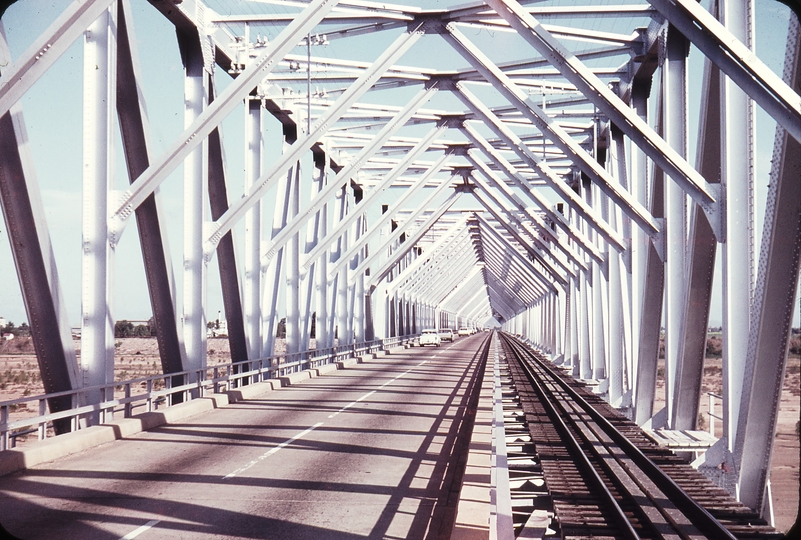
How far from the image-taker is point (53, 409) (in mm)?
15656

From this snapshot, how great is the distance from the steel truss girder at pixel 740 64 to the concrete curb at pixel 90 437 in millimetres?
10874

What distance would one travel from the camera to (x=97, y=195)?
16547mm

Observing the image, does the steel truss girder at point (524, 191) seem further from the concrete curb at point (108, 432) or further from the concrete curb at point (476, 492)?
the concrete curb at point (476, 492)

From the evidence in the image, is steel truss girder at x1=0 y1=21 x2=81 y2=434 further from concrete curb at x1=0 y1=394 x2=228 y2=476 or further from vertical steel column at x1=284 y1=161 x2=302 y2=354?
vertical steel column at x1=284 y1=161 x2=302 y2=354

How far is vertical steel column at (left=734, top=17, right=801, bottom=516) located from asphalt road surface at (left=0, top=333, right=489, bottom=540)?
4046 millimetres

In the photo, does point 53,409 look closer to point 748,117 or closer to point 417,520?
point 417,520

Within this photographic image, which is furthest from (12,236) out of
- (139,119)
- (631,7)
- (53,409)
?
(631,7)

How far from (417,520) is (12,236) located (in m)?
8.83

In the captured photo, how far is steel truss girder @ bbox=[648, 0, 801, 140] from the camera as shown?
901cm

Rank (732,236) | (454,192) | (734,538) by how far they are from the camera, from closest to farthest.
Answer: (734,538) → (732,236) → (454,192)

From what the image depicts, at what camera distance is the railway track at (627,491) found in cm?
880

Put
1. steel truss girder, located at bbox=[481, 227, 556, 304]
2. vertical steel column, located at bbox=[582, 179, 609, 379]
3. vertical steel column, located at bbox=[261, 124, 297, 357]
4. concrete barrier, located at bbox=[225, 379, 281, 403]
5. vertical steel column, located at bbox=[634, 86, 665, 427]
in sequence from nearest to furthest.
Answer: vertical steel column, located at bbox=[634, 86, 665, 427] < concrete barrier, located at bbox=[225, 379, 281, 403] < vertical steel column, located at bbox=[261, 124, 297, 357] < vertical steel column, located at bbox=[582, 179, 609, 379] < steel truss girder, located at bbox=[481, 227, 556, 304]

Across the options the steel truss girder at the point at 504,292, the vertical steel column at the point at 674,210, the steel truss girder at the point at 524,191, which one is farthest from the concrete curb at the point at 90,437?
the steel truss girder at the point at 504,292

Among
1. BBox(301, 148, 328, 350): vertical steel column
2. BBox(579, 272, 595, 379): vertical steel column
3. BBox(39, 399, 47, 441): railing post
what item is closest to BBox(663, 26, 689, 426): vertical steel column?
BBox(39, 399, 47, 441): railing post
